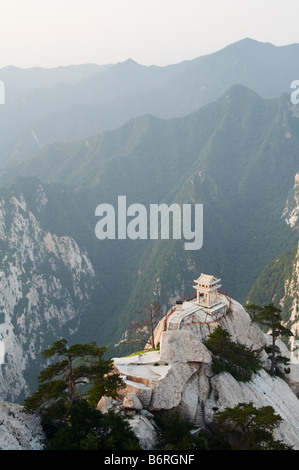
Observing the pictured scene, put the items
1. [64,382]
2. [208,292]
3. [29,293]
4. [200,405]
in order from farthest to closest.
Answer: [29,293]
[208,292]
[200,405]
[64,382]

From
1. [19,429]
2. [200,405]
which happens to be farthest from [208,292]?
[19,429]

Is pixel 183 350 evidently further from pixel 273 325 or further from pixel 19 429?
pixel 19 429

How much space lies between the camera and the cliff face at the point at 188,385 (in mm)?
35906

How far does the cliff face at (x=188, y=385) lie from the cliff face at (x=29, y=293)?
3930 inches

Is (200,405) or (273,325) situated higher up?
(273,325)

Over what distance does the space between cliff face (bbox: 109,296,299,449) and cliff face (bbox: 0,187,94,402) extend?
99.8m

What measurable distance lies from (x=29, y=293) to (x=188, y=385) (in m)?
132

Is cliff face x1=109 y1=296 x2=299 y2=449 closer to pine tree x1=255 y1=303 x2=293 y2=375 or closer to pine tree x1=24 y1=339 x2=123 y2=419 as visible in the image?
pine tree x1=24 y1=339 x2=123 y2=419

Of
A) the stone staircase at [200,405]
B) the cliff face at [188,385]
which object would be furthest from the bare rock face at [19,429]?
the stone staircase at [200,405]

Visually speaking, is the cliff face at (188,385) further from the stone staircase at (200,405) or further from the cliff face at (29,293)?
the cliff face at (29,293)

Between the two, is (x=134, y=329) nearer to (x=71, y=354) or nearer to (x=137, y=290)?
(x=71, y=354)

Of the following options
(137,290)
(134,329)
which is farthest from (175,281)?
(134,329)

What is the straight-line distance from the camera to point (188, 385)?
129ft
